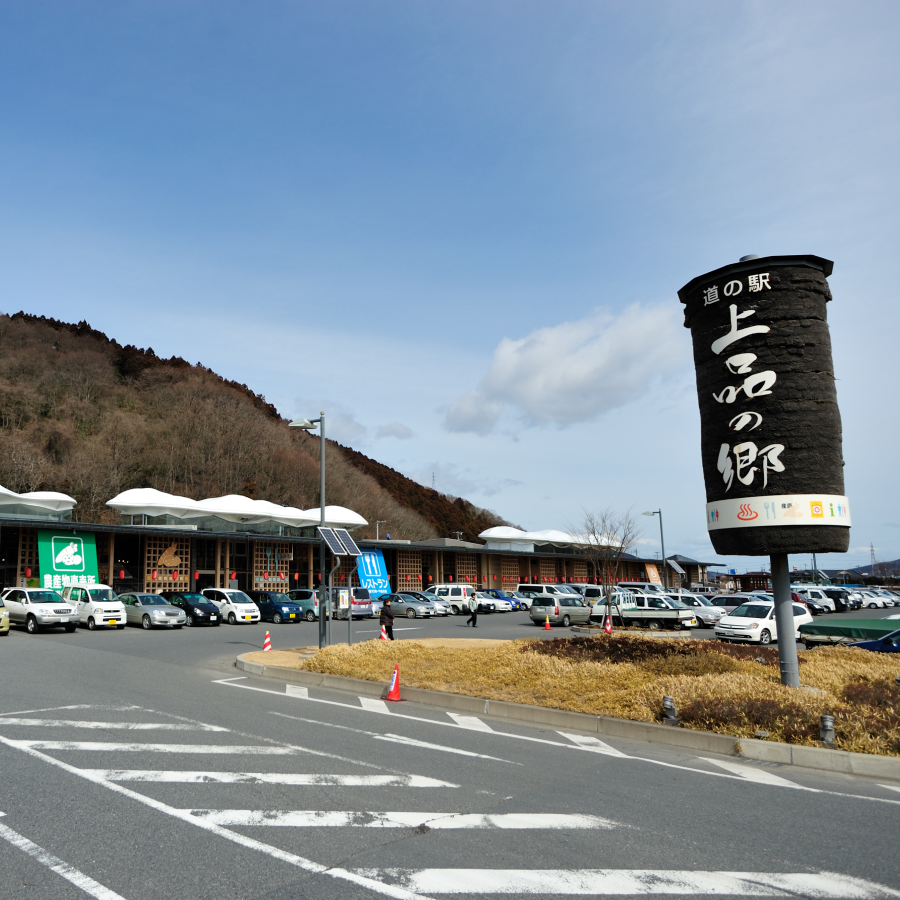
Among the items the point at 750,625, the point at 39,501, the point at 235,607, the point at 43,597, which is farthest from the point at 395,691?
the point at 39,501

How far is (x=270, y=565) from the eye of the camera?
45875mm

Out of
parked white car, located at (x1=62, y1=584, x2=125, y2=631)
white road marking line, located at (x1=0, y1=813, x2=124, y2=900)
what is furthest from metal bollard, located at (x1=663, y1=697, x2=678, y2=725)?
parked white car, located at (x1=62, y1=584, x2=125, y2=631)

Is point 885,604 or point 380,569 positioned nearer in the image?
point 380,569

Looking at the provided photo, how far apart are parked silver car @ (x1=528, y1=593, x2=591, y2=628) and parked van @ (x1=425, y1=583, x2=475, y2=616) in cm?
909

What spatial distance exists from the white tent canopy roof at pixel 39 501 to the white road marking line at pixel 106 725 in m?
28.9

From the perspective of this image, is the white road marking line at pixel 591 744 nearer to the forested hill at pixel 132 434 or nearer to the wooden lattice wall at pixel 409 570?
the wooden lattice wall at pixel 409 570

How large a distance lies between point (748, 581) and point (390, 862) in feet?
267

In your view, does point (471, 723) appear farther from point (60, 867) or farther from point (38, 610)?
point (38, 610)

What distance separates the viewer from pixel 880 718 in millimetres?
Result: 9180

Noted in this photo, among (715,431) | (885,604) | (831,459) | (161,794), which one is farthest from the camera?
(885,604)

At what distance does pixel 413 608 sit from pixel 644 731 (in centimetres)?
3093

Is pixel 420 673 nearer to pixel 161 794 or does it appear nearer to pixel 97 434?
pixel 161 794

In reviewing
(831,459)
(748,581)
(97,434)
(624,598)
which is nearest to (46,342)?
(97,434)

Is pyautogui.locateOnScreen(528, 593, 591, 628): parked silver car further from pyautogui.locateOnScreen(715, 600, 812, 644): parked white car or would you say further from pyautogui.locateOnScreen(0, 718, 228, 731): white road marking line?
pyautogui.locateOnScreen(0, 718, 228, 731): white road marking line
